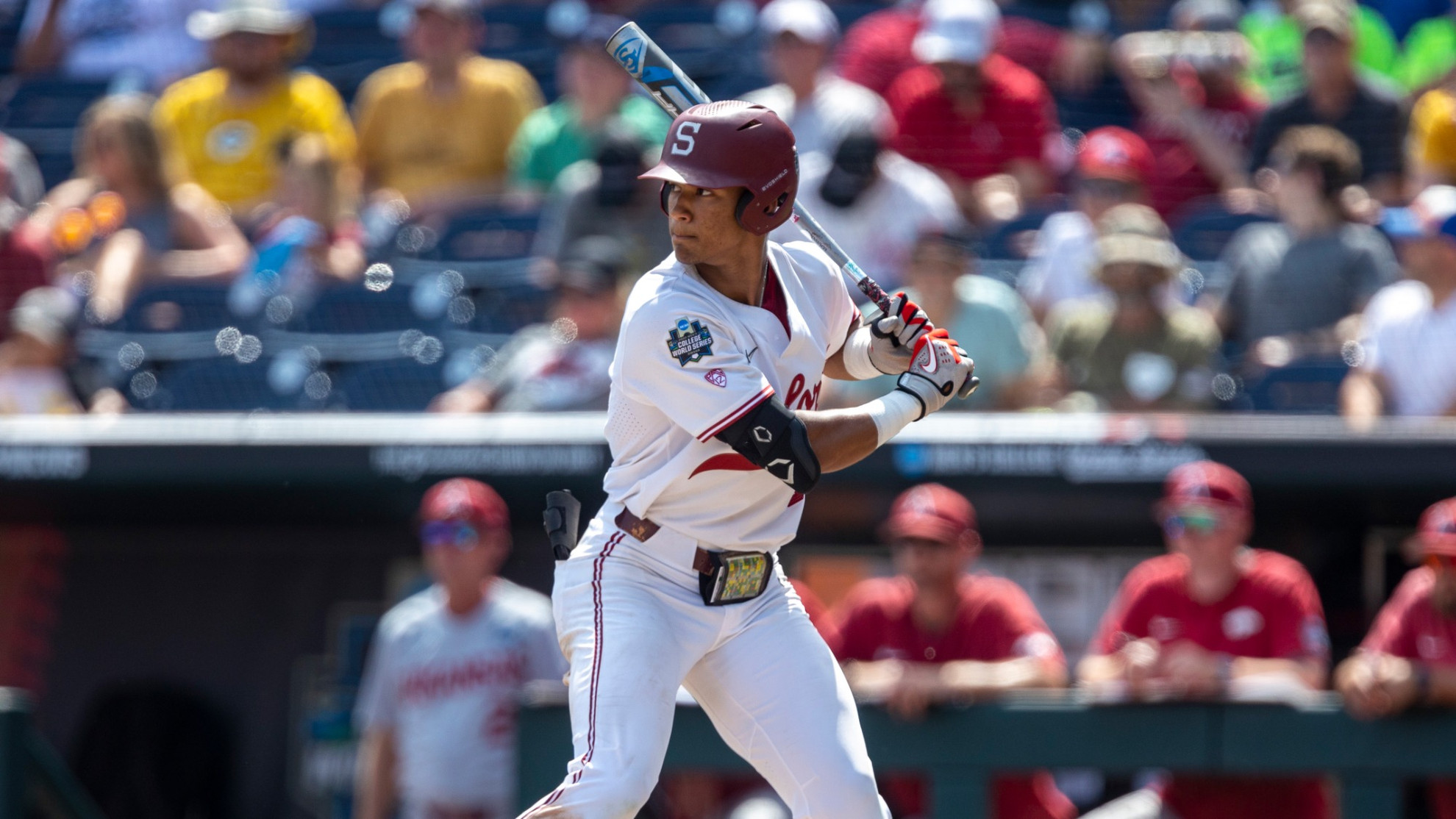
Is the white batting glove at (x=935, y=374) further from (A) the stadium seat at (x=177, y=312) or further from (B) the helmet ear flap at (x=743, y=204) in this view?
(A) the stadium seat at (x=177, y=312)

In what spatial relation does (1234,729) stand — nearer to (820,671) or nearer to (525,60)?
(820,671)

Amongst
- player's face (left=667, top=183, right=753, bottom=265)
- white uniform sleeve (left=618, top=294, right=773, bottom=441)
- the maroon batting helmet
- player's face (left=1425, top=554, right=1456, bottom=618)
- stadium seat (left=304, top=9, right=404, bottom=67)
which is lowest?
stadium seat (left=304, top=9, right=404, bottom=67)

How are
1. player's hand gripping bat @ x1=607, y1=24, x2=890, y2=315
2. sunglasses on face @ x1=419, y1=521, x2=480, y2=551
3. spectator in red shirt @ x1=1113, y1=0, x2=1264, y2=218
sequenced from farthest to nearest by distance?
1. spectator in red shirt @ x1=1113, y1=0, x2=1264, y2=218
2. sunglasses on face @ x1=419, y1=521, x2=480, y2=551
3. player's hand gripping bat @ x1=607, y1=24, x2=890, y2=315

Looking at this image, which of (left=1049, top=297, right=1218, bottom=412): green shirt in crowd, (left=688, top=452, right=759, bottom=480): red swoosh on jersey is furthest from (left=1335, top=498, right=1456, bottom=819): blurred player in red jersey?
(left=688, top=452, right=759, bottom=480): red swoosh on jersey

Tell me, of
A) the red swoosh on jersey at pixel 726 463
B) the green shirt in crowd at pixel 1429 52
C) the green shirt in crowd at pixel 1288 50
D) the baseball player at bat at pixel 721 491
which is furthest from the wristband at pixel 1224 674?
the green shirt in crowd at pixel 1429 52

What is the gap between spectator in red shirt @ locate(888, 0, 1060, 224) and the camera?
23.4 feet

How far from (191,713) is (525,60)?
3373 millimetres

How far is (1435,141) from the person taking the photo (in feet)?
23.2

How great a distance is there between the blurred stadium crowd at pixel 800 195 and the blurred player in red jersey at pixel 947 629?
0.76m

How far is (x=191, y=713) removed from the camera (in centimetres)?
673

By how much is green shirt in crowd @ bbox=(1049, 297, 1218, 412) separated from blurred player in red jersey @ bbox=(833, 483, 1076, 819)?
0.89m

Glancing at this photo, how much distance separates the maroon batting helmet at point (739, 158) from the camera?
130 inches

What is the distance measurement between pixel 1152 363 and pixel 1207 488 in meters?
0.89

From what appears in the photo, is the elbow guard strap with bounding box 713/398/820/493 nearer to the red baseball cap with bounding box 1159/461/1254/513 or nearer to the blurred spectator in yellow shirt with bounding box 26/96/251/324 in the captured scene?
the red baseball cap with bounding box 1159/461/1254/513
